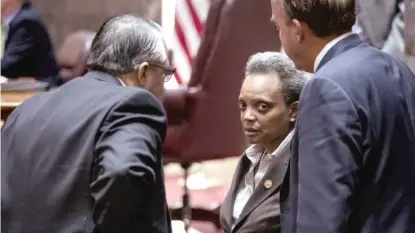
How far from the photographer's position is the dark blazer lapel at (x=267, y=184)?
243 centimetres

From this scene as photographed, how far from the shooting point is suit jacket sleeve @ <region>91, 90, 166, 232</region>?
206 cm

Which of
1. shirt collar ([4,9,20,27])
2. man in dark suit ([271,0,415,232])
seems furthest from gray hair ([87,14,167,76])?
shirt collar ([4,9,20,27])

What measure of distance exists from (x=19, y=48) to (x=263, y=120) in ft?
9.21

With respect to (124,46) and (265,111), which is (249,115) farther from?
(124,46)

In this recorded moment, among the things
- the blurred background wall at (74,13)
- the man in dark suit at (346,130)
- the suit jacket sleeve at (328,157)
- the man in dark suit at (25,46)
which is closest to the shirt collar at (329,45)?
the man in dark suit at (346,130)

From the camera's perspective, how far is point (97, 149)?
215 cm

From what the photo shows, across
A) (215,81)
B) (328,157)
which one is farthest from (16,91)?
(328,157)

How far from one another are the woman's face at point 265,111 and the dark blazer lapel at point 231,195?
76 millimetres

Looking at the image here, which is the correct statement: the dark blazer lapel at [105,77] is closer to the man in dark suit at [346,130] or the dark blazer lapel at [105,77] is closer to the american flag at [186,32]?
the man in dark suit at [346,130]

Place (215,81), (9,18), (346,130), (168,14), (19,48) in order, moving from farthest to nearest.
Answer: (168,14) → (9,18) → (19,48) → (215,81) → (346,130)

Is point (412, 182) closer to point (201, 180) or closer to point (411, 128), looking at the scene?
point (411, 128)

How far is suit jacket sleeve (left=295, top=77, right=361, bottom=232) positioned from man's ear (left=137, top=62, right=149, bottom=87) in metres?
0.56

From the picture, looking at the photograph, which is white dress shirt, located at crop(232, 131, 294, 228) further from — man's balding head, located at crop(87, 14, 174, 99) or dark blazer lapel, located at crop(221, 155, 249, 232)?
man's balding head, located at crop(87, 14, 174, 99)

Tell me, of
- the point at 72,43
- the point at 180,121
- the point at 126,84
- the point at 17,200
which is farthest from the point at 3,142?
the point at 72,43
